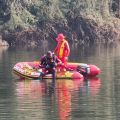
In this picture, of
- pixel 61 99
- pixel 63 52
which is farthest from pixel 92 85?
pixel 61 99

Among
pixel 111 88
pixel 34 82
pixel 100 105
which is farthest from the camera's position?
pixel 34 82

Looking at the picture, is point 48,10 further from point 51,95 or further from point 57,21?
point 51,95

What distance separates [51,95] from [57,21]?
39.6 meters

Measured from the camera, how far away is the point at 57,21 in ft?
199

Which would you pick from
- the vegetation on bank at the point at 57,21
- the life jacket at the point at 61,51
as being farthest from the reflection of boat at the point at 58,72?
the vegetation on bank at the point at 57,21

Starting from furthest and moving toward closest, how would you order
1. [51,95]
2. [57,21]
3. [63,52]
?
[57,21] < [63,52] < [51,95]

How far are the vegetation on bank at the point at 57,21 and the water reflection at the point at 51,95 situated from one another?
3081 centimetres

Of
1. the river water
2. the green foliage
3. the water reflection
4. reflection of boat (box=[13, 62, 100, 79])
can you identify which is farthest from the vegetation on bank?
the water reflection

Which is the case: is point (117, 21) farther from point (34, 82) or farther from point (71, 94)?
Answer: point (71, 94)

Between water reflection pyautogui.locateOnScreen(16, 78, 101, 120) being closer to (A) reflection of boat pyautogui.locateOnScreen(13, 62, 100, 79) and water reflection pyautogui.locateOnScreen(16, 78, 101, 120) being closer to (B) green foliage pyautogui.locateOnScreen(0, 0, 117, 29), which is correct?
(A) reflection of boat pyautogui.locateOnScreen(13, 62, 100, 79)

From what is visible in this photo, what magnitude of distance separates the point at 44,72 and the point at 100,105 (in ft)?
26.1

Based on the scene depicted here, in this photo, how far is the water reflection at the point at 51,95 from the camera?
1792 cm

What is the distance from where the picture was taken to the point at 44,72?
26750mm

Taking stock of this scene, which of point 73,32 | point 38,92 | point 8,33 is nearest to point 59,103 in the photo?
point 38,92
